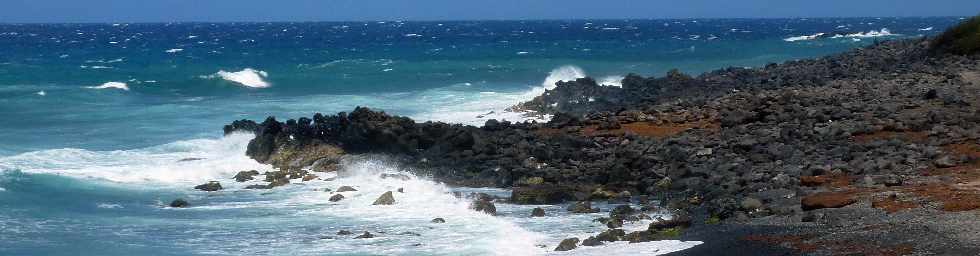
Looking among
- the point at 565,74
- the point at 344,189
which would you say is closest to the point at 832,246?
the point at 344,189

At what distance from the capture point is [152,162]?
24250 mm

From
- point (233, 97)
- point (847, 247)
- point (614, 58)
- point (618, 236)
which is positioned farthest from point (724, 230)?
point (614, 58)

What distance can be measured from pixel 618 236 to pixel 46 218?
8847 millimetres

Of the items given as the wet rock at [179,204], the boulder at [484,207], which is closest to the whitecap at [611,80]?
the wet rock at [179,204]

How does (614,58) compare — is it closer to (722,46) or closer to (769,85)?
(722,46)

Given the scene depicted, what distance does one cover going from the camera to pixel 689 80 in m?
34.2

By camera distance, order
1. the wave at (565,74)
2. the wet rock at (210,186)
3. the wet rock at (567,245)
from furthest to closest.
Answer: the wave at (565,74)
the wet rock at (210,186)
the wet rock at (567,245)

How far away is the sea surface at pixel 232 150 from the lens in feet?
52.1

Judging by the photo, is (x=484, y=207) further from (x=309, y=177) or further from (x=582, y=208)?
(x=309, y=177)

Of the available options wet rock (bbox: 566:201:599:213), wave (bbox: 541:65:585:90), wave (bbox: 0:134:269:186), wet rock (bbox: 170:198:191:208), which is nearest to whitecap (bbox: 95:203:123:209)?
wet rock (bbox: 170:198:191:208)

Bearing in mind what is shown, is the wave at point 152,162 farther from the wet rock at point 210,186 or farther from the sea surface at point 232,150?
the wet rock at point 210,186

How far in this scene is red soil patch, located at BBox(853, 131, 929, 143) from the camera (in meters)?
19.2

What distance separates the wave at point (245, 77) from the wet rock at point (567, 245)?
35.5 meters

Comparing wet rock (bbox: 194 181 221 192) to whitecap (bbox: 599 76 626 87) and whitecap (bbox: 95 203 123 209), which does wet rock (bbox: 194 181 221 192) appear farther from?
whitecap (bbox: 599 76 626 87)
